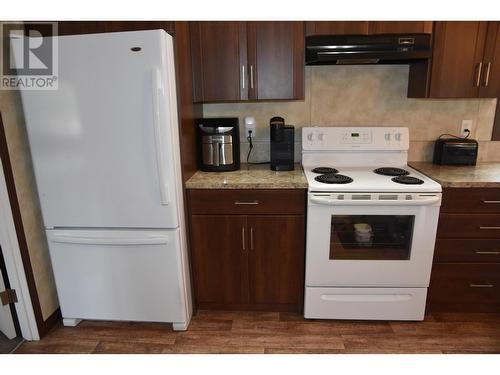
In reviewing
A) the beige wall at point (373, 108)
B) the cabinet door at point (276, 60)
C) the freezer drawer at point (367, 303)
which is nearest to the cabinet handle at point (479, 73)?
the beige wall at point (373, 108)

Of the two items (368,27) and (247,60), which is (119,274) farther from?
(368,27)

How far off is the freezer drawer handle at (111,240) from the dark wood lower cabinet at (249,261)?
241mm

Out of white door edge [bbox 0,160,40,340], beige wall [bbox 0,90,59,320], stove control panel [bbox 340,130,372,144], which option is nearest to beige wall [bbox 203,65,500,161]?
stove control panel [bbox 340,130,372,144]

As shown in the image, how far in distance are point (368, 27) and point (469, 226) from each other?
4.18ft

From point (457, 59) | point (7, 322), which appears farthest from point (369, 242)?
point (7, 322)

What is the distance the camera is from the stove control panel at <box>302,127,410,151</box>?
2246 millimetres

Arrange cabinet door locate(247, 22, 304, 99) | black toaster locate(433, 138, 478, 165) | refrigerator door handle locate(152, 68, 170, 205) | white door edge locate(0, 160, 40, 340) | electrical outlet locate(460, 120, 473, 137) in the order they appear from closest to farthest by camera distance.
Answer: refrigerator door handle locate(152, 68, 170, 205) → white door edge locate(0, 160, 40, 340) → cabinet door locate(247, 22, 304, 99) → black toaster locate(433, 138, 478, 165) → electrical outlet locate(460, 120, 473, 137)

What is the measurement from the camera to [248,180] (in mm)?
1916

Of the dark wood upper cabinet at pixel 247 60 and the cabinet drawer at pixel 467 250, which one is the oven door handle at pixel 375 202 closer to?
the cabinet drawer at pixel 467 250

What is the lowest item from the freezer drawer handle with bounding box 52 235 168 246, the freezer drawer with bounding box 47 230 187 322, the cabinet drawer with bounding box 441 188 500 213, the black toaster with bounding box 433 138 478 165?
the freezer drawer with bounding box 47 230 187 322

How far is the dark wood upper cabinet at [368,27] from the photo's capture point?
1.89 meters

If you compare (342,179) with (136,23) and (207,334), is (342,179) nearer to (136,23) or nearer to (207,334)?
(207,334)

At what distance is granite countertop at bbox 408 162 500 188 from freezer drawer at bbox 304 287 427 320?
2.15 ft

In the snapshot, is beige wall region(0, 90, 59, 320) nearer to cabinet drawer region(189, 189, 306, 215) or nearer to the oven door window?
cabinet drawer region(189, 189, 306, 215)
